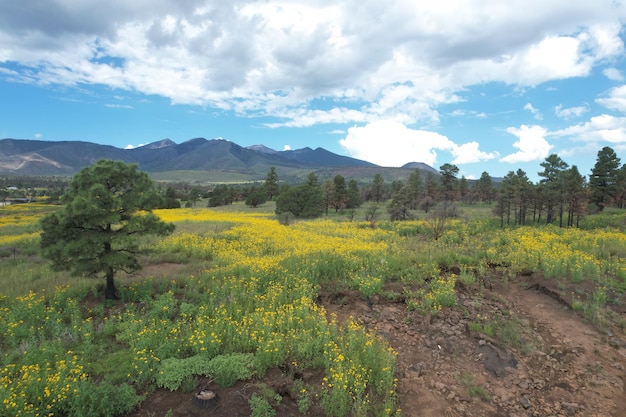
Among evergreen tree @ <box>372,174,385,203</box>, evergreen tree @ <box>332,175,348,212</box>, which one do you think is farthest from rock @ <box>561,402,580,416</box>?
evergreen tree @ <box>372,174,385,203</box>

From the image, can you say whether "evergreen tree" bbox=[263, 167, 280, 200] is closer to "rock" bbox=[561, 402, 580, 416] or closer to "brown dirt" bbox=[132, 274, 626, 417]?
"brown dirt" bbox=[132, 274, 626, 417]

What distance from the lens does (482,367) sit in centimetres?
862

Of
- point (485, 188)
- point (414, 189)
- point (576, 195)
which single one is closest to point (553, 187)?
point (576, 195)

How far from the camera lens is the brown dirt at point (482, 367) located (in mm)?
6984

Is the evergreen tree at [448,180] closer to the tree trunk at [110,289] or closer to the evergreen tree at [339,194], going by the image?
the evergreen tree at [339,194]

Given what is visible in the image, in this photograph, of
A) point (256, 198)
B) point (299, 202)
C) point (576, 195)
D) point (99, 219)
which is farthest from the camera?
point (256, 198)

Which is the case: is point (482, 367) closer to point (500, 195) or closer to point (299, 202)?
point (500, 195)

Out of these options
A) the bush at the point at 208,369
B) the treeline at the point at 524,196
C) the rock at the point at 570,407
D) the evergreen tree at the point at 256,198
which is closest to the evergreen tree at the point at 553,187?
the treeline at the point at 524,196

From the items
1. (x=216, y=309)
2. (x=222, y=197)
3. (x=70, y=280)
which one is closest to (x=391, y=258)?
(x=216, y=309)

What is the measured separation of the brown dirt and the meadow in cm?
41

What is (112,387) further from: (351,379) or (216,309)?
(351,379)

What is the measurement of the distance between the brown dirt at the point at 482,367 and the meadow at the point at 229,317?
408mm

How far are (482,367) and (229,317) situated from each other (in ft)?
23.0

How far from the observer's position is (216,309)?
33.0ft
